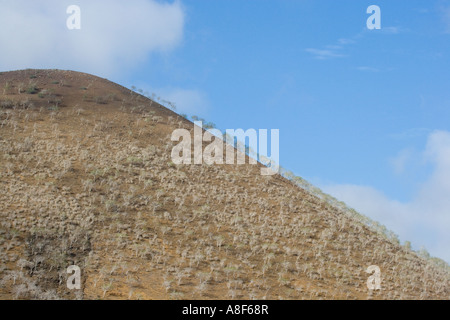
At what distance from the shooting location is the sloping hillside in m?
22.8

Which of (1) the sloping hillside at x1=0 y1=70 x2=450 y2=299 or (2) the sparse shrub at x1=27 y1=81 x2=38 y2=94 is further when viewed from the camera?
(2) the sparse shrub at x1=27 y1=81 x2=38 y2=94

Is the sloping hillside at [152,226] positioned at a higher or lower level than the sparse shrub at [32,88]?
lower

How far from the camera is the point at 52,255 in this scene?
2352cm

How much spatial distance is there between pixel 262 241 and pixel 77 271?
415 inches

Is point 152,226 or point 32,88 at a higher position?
point 32,88

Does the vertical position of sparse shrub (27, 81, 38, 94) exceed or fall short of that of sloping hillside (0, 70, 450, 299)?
it exceeds it

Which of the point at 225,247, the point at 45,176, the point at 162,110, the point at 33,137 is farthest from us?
the point at 162,110

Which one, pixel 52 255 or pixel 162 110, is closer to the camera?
pixel 52 255

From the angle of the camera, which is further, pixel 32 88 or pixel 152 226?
pixel 32 88

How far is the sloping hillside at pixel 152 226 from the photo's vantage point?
22.8 metres

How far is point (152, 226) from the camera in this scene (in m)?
27.4
